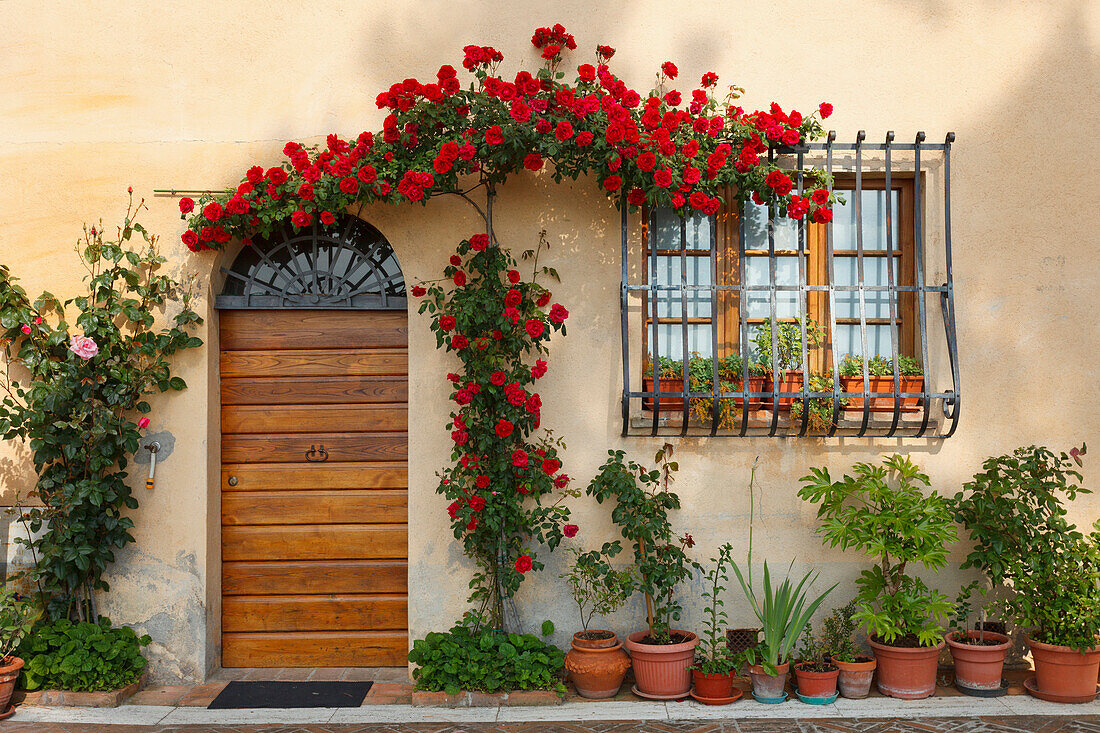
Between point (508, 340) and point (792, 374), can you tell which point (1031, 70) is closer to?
point (792, 374)

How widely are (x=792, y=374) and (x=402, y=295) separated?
7.91 feet

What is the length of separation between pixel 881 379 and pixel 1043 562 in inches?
49.8

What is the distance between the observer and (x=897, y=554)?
14.1ft

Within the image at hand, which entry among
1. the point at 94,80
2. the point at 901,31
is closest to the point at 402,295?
the point at 94,80

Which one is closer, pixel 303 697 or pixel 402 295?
pixel 303 697

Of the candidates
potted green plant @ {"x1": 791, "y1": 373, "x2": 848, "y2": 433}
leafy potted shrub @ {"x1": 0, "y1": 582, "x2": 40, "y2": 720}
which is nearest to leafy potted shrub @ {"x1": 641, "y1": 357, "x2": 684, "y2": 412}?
potted green plant @ {"x1": 791, "y1": 373, "x2": 848, "y2": 433}

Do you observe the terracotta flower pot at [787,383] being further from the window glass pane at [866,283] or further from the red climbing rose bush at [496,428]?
the red climbing rose bush at [496,428]

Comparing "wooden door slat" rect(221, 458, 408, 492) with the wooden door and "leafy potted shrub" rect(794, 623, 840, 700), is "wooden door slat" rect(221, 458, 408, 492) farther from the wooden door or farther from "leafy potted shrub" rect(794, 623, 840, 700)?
"leafy potted shrub" rect(794, 623, 840, 700)

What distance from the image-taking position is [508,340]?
4.62m

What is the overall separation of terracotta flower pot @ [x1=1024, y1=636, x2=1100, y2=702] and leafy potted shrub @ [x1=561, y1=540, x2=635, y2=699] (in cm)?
224

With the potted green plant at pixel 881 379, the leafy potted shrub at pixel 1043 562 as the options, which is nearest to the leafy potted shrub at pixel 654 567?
the potted green plant at pixel 881 379

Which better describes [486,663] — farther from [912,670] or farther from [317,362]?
[912,670]

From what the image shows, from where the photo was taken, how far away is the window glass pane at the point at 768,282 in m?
4.91

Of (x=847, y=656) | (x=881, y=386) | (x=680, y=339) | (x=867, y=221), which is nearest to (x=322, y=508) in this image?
(x=680, y=339)
